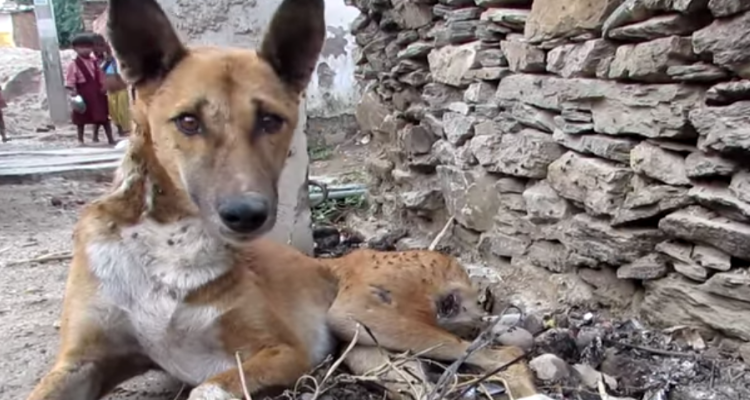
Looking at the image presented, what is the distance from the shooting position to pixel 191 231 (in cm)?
266

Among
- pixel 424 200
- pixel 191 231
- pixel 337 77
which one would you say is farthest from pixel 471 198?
pixel 337 77

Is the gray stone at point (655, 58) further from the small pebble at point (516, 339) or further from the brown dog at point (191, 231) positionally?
the brown dog at point (191, 231)

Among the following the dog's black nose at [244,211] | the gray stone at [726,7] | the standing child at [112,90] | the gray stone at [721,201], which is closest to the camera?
the dog's black nose at [244,211]

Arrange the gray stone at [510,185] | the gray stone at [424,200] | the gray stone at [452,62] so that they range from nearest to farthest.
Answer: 1. the gray stone at [510,185]
2. the gray stone at [452,62]
3. the gray stone at [424,200]

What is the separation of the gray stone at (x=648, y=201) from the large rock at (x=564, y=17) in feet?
2.23

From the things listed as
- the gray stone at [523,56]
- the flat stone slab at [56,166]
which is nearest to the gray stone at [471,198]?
the gray stone at [523,56]

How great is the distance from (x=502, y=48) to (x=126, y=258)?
233 cm

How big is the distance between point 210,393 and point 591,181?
1.81m

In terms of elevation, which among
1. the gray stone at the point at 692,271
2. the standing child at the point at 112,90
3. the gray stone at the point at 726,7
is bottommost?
the standing child at the point at 112,90

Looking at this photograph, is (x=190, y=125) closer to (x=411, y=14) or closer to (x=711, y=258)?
(x=711, y=258)

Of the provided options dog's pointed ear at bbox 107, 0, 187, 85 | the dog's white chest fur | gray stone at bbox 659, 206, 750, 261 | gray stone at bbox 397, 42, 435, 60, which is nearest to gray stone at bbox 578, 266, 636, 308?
gray stone at bbox 659, 206, 750, 261

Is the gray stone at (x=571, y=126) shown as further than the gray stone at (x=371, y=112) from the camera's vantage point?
No

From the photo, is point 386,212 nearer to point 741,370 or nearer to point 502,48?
point 502,48

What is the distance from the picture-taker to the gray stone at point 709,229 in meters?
2.72
